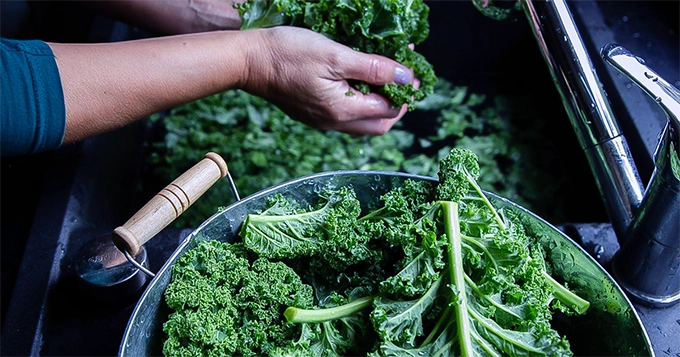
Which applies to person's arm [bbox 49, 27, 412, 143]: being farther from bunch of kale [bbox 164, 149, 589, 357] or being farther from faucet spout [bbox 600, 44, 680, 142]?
faucet spout [bbox 600, 44, 680, 142]

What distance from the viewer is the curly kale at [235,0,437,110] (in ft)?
4.75

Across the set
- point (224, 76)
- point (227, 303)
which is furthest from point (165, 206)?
point (224, 76)

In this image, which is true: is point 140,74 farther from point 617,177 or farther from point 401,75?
point 617,177

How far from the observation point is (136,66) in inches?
50.1

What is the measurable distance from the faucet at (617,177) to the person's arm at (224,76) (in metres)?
0.43

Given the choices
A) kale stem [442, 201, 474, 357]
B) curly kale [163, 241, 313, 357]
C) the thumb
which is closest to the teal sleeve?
curly kale [163, 241, 313, 357]

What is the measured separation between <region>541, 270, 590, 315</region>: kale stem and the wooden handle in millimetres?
609

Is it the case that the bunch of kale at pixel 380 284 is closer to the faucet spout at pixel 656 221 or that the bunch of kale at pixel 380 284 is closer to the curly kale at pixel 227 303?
the curly kale at pixel 227 303

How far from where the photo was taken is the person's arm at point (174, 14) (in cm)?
169

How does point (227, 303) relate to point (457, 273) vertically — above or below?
below

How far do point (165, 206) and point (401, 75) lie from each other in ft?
2.61

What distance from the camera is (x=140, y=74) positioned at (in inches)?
50.3

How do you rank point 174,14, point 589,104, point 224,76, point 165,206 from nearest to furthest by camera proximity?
1. point 165,206
2. point 589,104
3. point 224,76
4. point 174,14

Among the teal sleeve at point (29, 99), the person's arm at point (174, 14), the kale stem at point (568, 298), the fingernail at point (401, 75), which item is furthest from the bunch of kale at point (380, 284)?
the person's arm at point (174, 14)
